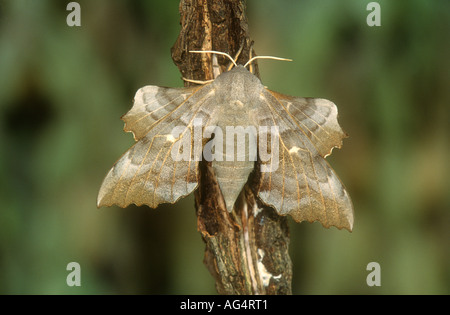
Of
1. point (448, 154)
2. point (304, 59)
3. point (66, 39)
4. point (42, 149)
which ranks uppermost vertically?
point (66, 39)

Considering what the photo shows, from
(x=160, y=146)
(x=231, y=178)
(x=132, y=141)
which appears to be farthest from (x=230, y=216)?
(x=132, y=141)

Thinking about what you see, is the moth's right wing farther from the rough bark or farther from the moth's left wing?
the moth's left wing

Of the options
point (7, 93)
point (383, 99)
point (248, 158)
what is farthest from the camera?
point (383, 99)

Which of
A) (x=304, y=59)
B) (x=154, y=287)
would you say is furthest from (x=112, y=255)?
(x=304, y=59)

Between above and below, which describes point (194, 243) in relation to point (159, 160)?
below

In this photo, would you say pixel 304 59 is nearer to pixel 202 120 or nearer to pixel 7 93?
pixel 202 120

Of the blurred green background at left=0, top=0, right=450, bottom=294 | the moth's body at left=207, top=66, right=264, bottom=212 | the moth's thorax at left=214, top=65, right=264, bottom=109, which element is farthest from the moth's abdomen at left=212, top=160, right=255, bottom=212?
the blurred green background at left=0, top=0, right=450, bottom=294
